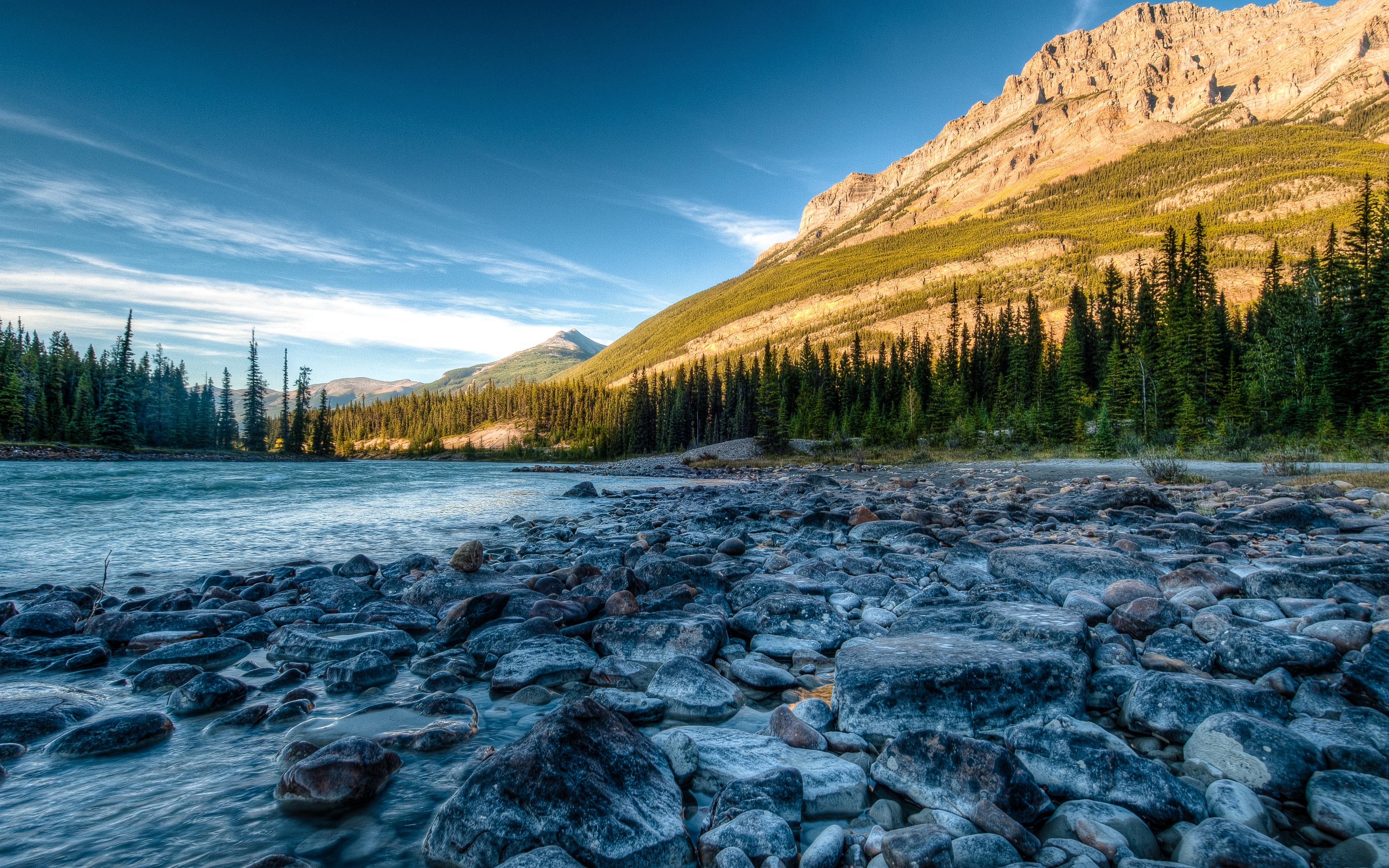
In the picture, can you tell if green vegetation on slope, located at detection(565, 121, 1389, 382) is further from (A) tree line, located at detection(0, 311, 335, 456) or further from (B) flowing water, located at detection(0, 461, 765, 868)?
(B) flowing water, located at detection(0, 461, 765, 868)

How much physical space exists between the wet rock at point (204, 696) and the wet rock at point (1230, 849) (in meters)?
5.25

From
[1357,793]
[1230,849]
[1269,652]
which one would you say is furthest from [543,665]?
[1269,652]

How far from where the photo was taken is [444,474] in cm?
4078

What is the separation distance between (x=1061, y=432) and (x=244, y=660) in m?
49.0

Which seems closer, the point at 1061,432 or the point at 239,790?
the point at 239,790

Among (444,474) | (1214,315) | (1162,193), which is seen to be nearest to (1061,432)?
(1214,315)

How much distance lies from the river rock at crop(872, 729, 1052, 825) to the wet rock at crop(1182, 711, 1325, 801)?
3.04 ft

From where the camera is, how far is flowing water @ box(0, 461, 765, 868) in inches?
97.7

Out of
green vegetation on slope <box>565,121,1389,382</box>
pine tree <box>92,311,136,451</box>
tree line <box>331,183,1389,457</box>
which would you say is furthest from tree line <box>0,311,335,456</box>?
green vegetation on slope <box>565,121,1389,382</box>

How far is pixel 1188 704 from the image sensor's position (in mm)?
3059

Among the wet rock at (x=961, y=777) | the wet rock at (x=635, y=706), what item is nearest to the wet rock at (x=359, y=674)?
the wet rock at (x=635, y=706)

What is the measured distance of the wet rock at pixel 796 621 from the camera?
497cm

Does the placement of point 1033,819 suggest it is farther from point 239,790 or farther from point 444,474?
point 444,474

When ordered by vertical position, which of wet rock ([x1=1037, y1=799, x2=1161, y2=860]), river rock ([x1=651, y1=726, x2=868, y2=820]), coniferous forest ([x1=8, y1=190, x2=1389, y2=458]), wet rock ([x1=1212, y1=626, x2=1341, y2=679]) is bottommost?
river rock ([x1=651, y1=726, x2=868, y2=820])
